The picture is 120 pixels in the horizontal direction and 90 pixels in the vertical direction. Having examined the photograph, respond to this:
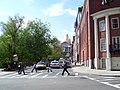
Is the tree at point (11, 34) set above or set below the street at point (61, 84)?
above

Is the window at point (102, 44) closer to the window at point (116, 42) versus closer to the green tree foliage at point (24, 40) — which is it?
the window at point (116, 42)

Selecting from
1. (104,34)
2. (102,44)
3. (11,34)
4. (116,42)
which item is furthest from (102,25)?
(11,34)

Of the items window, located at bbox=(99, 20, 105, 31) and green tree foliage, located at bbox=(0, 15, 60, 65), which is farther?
green tree foliage, located at bbox=(0, 15, 60, 65)

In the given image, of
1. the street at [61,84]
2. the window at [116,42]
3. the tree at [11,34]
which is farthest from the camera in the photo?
the tree at [11,34]

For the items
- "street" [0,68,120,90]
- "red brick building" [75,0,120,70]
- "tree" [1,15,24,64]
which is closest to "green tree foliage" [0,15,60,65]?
"tree" [1,15,24,64]

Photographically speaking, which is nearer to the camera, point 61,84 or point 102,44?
point 61,84

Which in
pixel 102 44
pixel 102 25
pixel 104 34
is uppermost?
pixel 102 25

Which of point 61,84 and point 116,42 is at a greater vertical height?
point 116,42

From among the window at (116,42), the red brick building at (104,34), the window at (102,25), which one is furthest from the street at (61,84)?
the window at (102,25)

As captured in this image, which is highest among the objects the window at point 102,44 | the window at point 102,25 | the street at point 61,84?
the window at point 102,25

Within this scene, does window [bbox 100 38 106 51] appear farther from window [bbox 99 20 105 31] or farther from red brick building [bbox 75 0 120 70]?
window [bbox 99 20 105 31]

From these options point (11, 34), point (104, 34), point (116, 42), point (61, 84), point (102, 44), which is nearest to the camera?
point (61, 84)

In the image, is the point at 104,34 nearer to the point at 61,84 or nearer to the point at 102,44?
the point at 102,44

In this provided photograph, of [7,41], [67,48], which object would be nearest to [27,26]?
[7,41]
